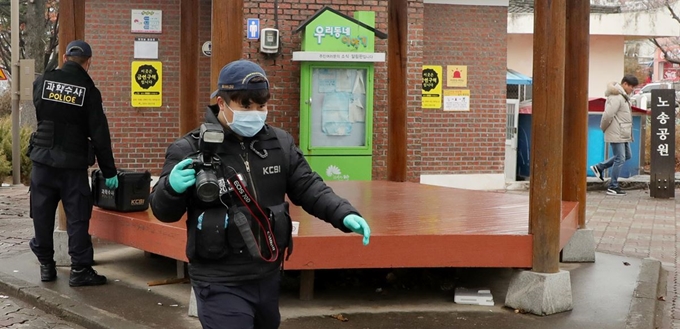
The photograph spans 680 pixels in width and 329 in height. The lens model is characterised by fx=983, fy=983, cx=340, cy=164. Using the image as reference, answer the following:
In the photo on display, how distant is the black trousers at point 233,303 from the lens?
4.09 m

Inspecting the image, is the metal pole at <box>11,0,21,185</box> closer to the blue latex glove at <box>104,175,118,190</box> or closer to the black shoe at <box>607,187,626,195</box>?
the blue latex glove at <box>104,175,118,190</box>

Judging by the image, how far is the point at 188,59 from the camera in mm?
10102

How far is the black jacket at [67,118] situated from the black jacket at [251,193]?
3.13m

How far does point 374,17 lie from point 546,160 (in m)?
7.49

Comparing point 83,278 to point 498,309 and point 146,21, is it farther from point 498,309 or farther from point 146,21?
point 146,21

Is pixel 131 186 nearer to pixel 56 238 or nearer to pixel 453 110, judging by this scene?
pixel 56 238

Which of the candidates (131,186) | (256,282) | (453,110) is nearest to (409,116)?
(453,110)

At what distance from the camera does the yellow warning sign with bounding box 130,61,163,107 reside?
14898 millimetres

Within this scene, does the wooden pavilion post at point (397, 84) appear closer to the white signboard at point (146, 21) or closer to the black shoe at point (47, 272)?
the black shoe at point (47, 272)

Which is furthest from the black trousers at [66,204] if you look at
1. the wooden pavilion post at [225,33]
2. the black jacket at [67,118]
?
the wooden pavilion post at [225,33]

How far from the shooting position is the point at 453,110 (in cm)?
1580

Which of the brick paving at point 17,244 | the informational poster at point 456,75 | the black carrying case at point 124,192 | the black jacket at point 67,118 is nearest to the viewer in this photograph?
the brick paving at point 17,244

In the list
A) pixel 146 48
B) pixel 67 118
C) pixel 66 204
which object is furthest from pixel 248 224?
pixel 146 48

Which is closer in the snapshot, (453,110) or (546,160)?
(546,160)
